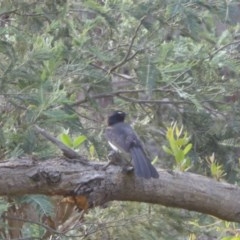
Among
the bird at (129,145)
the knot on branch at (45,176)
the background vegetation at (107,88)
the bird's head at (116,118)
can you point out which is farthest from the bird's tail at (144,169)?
the bird's head at (116,118)

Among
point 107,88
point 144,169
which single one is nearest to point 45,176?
point 144,169

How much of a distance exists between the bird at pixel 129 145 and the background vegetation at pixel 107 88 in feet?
0.50

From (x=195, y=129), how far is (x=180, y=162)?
204 centimetres

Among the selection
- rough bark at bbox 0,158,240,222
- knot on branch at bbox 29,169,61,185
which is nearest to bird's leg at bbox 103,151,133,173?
rough bark at bbox 0,158,240,222

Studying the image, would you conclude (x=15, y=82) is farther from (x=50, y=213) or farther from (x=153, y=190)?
(x=153, y=190)

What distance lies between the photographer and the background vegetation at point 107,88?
11.5ft

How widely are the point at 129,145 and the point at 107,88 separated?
3.30 feet

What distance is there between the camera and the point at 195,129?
526 centimetres

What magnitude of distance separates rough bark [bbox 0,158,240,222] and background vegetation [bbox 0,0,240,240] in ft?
0.41

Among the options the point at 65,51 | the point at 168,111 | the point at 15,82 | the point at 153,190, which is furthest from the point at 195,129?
the point at 153,190

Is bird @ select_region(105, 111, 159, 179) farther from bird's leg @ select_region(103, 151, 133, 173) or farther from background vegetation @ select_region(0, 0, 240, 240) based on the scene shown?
background vegetation @ select_region(0, 0, 240, 240)

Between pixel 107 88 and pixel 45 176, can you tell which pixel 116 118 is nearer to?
pixel 107 88

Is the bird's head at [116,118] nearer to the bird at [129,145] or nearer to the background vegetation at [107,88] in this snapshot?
the bird at [129,145]

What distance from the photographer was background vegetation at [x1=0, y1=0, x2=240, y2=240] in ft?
Result: 11.5
